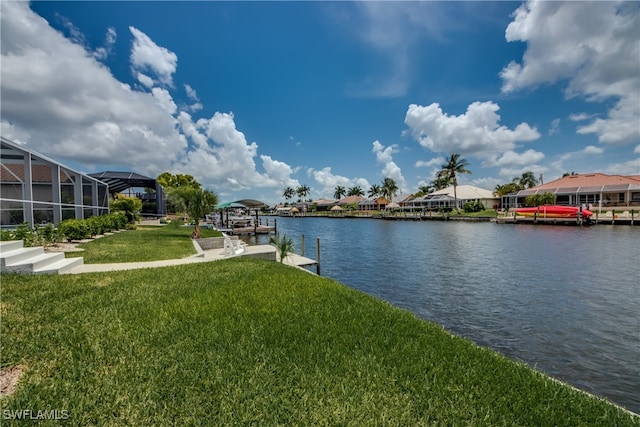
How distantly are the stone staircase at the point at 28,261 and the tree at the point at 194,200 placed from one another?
1221 cm

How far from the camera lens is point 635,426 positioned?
3.21m

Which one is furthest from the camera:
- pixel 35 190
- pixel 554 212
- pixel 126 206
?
pixel 554 212

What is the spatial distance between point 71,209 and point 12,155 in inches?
190

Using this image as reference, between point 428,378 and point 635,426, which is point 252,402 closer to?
point 428,378

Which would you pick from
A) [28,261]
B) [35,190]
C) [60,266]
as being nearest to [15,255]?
[28,261]

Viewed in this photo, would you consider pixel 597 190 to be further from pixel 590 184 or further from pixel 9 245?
pixel 9 245

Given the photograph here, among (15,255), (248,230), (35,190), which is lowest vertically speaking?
(248,230)

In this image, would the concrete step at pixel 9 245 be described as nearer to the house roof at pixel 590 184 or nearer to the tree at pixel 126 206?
the tree at pixel 126 206

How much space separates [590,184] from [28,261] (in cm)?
6681

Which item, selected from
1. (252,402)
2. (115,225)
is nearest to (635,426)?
(252,402)

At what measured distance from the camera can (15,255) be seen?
7387 mm

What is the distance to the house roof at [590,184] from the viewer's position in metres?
45.9

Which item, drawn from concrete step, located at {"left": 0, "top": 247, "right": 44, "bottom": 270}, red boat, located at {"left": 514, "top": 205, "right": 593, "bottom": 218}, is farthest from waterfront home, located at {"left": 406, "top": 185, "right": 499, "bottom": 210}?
concrete step, located at {"left": 0, "top": 247, "right": 44, "bottom": 270}

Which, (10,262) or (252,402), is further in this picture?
(10,262)
